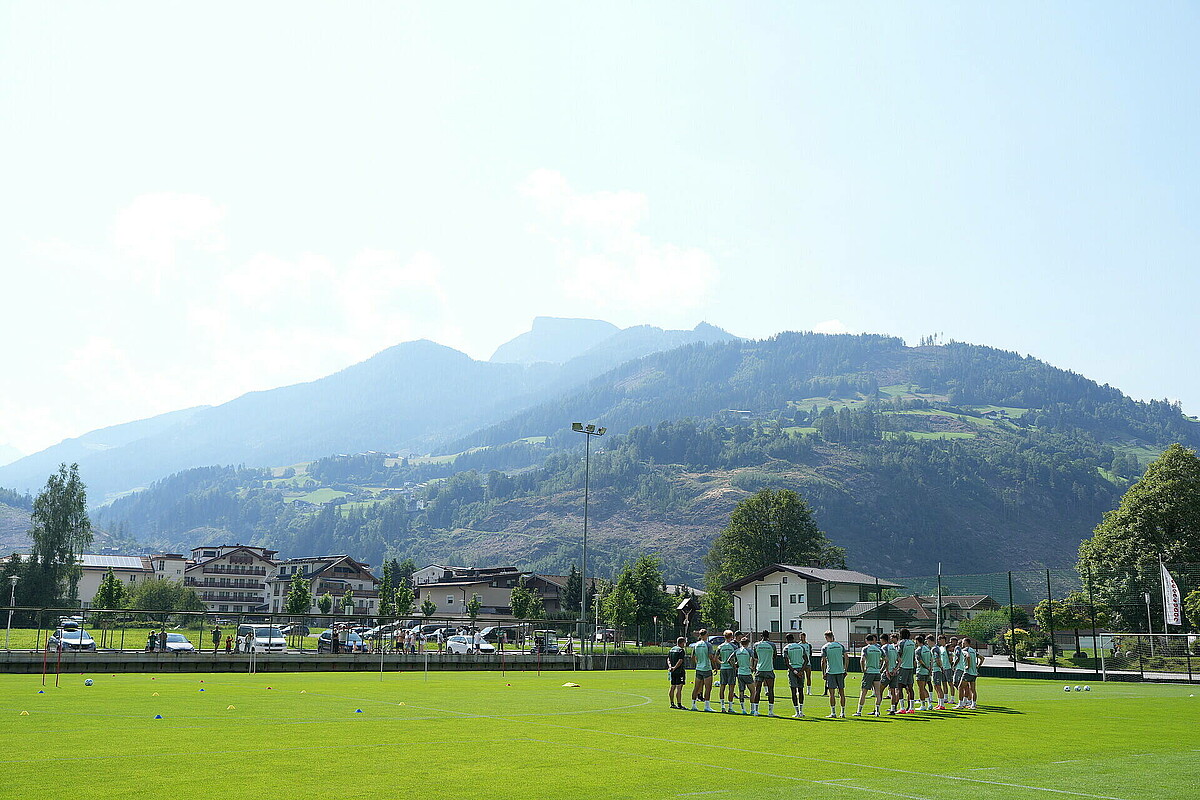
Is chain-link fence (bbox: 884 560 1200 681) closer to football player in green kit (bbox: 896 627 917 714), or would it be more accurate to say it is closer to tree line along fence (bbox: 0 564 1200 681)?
tree line along fence (bbox: 0 564 1200 681)

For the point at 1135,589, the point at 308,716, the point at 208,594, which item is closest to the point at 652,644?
the point at 1135,589

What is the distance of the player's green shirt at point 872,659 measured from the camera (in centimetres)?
2369

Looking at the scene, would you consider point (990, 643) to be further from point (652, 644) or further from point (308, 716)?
point (308, 716)

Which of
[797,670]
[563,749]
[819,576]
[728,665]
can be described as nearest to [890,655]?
[797,670]

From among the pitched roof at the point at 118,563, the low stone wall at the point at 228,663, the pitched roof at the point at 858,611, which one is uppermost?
the pitched roof at the point at 118,563

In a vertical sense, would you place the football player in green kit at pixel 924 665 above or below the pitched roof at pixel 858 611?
above

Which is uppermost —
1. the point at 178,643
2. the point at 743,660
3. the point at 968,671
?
the point at 743,660

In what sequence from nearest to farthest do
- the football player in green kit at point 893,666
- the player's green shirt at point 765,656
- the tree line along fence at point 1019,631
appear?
the player's green shirt at point 765,656 → the football player in green kit at point 893,666 → the tree line along fence at point 1019,631

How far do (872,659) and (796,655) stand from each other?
177 cm

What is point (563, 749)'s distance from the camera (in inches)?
648

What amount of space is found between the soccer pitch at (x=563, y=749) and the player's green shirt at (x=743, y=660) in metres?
1.22

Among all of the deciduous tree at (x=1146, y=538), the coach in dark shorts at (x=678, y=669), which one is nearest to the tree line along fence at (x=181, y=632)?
the coach in dark shorts at (x=678, y=669)

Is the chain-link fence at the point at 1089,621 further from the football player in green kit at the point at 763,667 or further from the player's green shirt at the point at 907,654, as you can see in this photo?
the football player in green kit at the point at 763,667

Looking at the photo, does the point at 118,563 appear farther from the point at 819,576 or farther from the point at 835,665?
the point at 835,665
